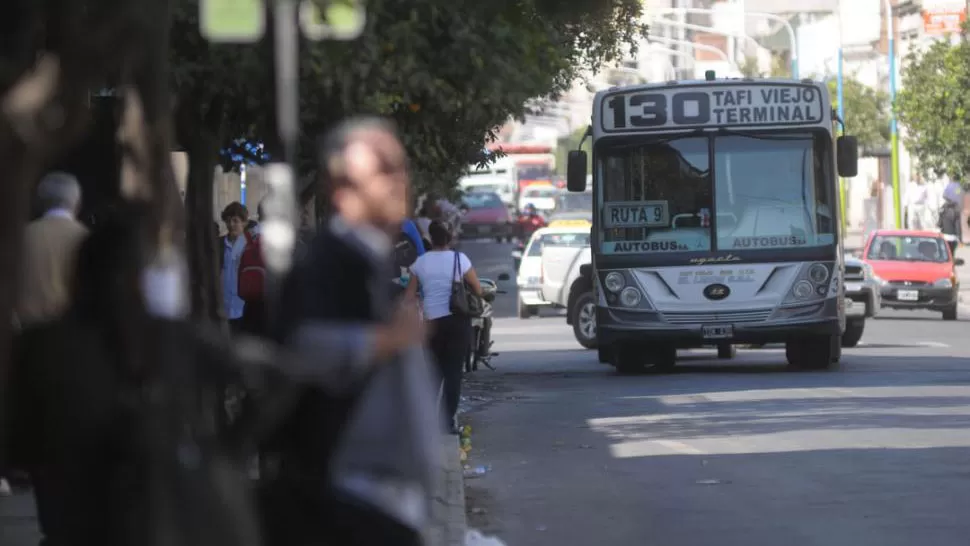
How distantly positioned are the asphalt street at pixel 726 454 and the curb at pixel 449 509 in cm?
25

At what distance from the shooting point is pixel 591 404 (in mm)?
18000

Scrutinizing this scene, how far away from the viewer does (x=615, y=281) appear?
69.4 feet

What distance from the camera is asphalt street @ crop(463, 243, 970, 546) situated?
1011cm

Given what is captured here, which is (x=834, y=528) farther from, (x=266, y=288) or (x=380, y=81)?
(x=266, y=288)

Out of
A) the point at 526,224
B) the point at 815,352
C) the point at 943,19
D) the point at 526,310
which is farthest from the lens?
the point at 526,224

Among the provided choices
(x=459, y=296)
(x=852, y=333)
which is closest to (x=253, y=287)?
(x=459, y=296)

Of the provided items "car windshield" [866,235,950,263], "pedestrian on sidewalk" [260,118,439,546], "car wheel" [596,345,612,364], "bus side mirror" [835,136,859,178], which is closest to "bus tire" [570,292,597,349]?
"car wheel" [596,345,612,364]

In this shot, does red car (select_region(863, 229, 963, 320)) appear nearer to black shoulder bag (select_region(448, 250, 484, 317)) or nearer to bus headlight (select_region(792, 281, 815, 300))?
bus headlight (select_region(792, 281, 815, 300))

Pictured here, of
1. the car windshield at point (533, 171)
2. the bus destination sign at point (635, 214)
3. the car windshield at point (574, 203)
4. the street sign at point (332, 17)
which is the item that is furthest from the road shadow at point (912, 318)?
the car windshield at point (533, 171)

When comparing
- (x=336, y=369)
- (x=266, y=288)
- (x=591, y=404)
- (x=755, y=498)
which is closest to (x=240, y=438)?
(x=336, y=369)

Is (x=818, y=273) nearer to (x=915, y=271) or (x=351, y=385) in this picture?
(x=915, y=271)

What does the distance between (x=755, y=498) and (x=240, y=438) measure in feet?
23.5

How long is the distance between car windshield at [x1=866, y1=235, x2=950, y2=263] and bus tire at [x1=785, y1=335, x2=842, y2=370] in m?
12.0

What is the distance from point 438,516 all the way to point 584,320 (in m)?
17.9
